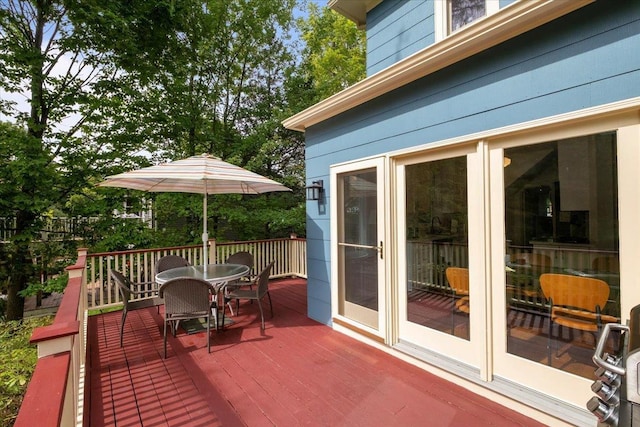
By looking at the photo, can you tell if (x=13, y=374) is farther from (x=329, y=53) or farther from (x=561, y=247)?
(x=329, y=53)

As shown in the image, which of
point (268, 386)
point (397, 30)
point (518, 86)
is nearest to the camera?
point (518, 86)

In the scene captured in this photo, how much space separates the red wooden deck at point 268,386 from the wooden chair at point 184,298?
434 millimetres

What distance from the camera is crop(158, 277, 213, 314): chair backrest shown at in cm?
335

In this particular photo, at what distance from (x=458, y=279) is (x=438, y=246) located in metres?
0.37

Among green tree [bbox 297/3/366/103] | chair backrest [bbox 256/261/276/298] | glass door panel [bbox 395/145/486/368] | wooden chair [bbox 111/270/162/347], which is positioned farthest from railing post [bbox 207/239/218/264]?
green tree [bbox 297/3/366/103]

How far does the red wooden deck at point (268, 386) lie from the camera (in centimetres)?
232

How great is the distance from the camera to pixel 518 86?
2336 millimetres

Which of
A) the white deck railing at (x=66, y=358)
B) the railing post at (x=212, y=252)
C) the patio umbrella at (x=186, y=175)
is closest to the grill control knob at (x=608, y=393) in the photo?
the white deck railing at (x=66, y=358)

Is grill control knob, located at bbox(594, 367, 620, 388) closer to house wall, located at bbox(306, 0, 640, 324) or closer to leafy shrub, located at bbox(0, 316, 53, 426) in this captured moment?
house wall, located at bbox(306, 0, 640, 324)

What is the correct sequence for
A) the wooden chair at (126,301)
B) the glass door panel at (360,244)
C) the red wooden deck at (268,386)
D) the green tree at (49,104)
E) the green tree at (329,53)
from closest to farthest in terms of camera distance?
the red wooden deck at (268,386)
the glass door panel at (360,244)
the wooden chair at (126,301)
the green tree at (49,104)
the green tree at (329,53)

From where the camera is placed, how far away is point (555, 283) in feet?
8.17

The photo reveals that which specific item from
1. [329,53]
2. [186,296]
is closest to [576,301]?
[186,296]

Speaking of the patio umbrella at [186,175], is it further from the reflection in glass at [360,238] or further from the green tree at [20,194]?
the green tree at [20,194]

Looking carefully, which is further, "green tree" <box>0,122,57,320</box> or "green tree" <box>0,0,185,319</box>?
"green tree" <box>0,0,185,319</box>
